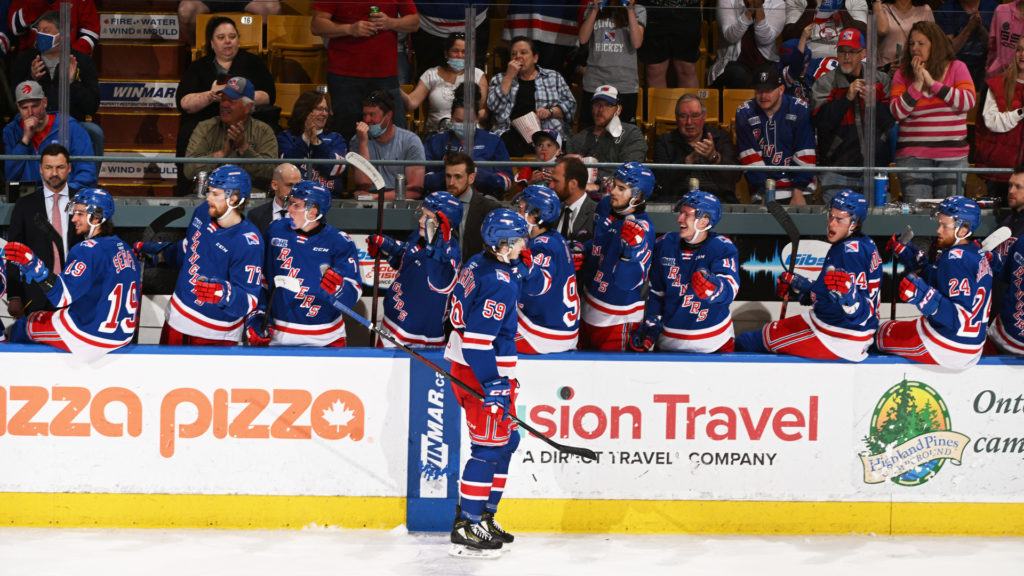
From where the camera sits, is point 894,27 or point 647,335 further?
point 894,27

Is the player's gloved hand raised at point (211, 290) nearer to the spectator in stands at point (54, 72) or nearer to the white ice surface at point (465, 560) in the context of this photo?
the white ice surface at point (465, 560)

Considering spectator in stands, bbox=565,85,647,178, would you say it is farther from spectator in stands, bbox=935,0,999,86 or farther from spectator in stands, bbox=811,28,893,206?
spectator in stands, bbox=935,0,999,86

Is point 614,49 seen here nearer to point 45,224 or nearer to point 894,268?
point 894,268

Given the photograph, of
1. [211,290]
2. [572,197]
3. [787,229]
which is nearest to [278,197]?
[211,290]

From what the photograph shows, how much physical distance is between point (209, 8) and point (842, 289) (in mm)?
3972

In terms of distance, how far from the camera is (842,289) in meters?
5.73

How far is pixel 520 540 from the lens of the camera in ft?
17.9

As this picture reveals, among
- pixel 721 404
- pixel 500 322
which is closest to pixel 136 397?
pixel 500 322

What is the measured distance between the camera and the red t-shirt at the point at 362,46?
271 inches

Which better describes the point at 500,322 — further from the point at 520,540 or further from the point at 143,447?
the point at 143,447

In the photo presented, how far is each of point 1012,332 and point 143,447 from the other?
4313 mm

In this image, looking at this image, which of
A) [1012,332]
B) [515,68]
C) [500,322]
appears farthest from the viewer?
[515,68]

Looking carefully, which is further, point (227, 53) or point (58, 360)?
point (227, 53)

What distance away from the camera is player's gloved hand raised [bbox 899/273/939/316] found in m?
5.62
